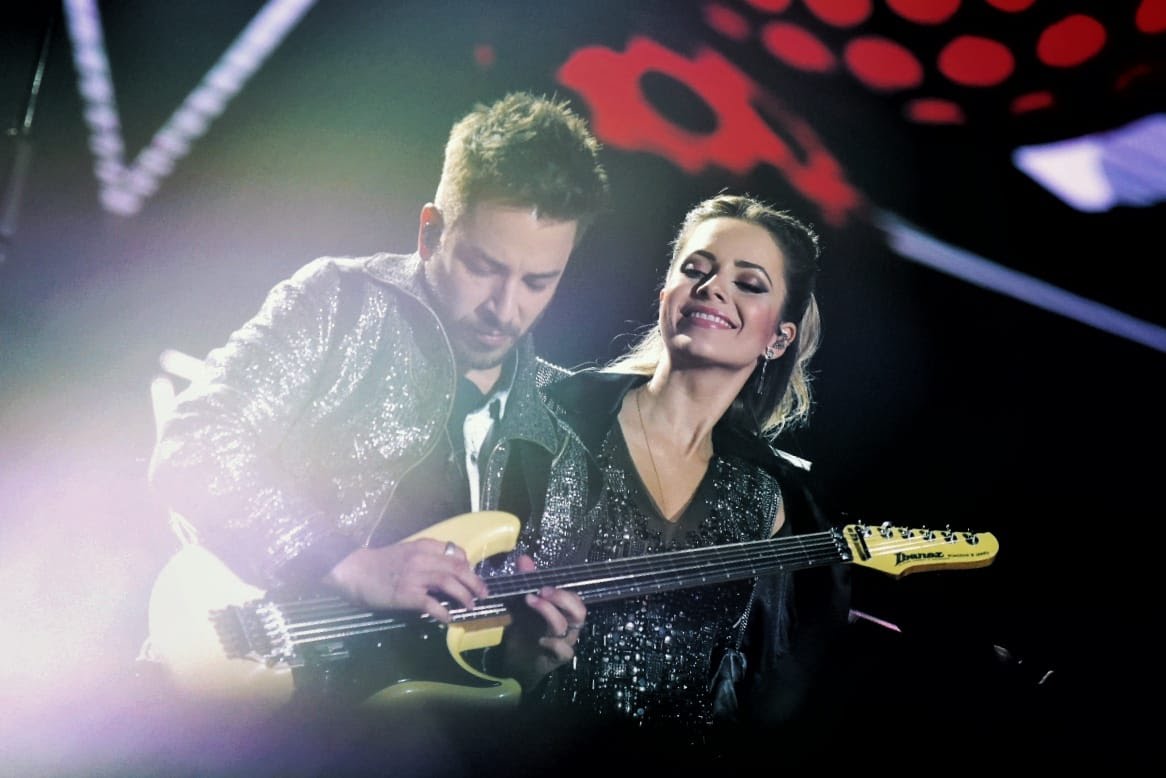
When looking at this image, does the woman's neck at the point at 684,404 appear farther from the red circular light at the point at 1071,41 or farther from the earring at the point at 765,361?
the red circular light at the point at 1071,41

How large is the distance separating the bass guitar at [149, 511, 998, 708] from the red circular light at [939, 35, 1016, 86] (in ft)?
7.23

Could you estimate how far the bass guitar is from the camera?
5.46 ft

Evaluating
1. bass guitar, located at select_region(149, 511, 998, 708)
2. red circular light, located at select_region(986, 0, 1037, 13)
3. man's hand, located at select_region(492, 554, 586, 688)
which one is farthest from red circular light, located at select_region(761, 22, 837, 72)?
man's hand, located at select_region(492, 554, 586, 688)

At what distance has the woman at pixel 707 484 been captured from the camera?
2.21 metres

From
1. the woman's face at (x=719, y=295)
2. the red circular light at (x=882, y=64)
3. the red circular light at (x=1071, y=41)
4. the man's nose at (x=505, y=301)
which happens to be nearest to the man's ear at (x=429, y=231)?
the man's nose at (x=505, y=301)

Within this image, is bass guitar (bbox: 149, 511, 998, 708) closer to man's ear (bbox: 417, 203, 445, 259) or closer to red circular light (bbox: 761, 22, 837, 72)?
man's ear (bbox: 417, 203, 445, 259)

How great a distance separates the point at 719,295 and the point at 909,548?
95cm

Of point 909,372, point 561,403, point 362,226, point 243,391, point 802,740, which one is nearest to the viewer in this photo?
point 243,391

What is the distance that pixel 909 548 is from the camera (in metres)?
2.56

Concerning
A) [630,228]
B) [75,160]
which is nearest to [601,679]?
[630,228]

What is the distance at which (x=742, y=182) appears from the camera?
2619mm

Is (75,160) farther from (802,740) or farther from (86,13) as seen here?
(802,740)

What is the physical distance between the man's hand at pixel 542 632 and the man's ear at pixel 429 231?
78 cm

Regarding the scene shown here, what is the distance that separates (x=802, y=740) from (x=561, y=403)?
1.23 metres
